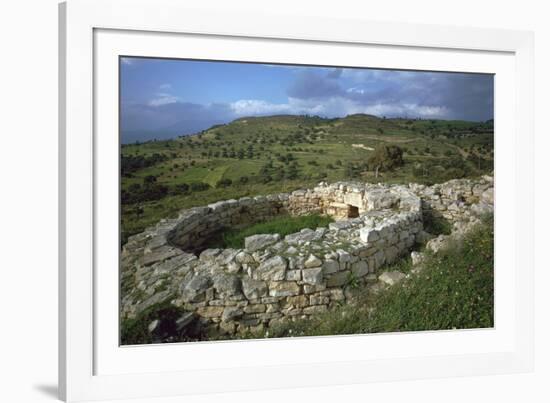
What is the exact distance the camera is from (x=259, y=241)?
242 inches

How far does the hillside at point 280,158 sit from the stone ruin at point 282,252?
6.1 inches

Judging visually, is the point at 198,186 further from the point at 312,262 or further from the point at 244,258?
the point at 312,262

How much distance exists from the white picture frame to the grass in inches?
43.8

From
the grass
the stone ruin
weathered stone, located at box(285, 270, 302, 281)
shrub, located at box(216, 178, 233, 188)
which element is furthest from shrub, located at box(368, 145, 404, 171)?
shrub, located at box(216, 178, 233, 188)

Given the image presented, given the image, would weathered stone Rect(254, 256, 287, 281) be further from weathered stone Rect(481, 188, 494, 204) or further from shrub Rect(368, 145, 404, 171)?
weathered stone Rect(481, 188, 494, 204)

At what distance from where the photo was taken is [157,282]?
5547 mm

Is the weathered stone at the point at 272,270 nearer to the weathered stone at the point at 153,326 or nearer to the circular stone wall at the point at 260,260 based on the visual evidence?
the circular stone wall at the point at 260,260

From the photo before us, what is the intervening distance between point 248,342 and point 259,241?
1148 millimetres

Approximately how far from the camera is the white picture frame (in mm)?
4910

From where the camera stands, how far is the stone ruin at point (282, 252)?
561 centimetres


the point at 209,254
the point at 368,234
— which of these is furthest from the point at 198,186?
the point at 368,234

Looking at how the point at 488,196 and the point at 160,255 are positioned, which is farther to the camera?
the point at 488,196

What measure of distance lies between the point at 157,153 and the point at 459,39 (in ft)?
11.2

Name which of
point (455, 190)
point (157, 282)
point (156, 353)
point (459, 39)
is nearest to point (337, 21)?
point (459, 39)
